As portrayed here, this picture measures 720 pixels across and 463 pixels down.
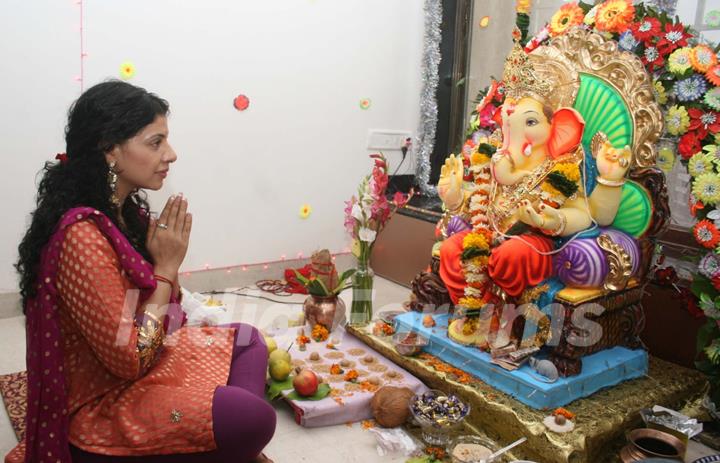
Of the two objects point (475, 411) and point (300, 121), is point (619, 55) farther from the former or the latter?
point (300, 121)

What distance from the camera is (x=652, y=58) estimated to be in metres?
2.56

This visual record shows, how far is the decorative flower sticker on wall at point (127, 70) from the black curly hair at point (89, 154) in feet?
6.84

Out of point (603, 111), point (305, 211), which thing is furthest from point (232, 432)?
point (305, 211)

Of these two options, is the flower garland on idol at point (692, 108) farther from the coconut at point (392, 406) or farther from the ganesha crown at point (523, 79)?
the coconut at point (392, 406)

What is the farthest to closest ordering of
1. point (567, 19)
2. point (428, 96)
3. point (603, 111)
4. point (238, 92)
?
point (428, 96) → point (238, 92) → point (567, 19) → point (603, 111)

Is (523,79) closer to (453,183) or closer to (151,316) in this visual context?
(453,183)

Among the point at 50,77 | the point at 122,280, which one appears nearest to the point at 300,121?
the point at 50,77

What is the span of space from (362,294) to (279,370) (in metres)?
0.85

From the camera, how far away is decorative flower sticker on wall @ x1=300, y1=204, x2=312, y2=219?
464 cm

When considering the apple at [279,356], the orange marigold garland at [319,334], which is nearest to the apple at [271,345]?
the apple at [279,356]

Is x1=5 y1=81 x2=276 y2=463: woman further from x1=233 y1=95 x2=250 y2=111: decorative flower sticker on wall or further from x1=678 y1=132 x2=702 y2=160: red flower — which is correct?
x1=233 y1=95 x2=250 y2=111: decorative flower sticker on wall

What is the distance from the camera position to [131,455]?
1742 mm

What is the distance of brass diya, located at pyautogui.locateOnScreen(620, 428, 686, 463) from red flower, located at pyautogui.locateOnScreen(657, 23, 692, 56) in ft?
5.13

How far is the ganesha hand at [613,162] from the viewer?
239 cm
